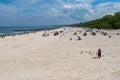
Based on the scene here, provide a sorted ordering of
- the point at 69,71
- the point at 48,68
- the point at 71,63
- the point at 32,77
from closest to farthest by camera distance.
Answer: the point at 32,77 < the point at 69,71 < the point at 48,68 < the point at 71,63

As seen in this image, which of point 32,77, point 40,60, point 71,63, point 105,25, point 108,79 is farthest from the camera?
point 105,25

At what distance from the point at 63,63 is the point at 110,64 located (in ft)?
13.4

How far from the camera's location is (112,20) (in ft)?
329

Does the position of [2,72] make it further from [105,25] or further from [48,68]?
[105,25]

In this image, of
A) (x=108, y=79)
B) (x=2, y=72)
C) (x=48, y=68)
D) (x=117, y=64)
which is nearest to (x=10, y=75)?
(x=2, y=72)

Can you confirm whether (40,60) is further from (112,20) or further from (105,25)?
(112,20)

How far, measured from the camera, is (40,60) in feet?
82.0

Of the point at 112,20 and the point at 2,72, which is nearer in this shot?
the point at 2,72

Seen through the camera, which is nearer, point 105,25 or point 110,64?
point 110,64

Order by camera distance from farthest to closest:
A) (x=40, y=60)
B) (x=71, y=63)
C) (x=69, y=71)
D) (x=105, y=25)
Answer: (x=105, y=25) → (x=40, y=60) → (x=71, y=63) → (x=69, y=71)

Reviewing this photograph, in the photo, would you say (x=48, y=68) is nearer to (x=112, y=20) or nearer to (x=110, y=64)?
(x=110, y=64)

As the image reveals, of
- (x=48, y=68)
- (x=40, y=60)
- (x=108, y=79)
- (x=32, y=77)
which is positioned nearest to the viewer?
(x=108, y=79)

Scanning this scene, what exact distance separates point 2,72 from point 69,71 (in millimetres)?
5243

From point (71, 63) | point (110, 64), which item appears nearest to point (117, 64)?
point (110, 64)
